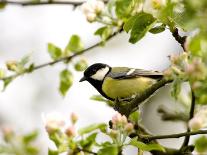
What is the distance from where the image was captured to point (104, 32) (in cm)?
242

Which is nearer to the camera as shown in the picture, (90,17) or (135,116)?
(135,116)

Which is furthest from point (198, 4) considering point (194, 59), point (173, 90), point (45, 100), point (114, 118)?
point (45, 100)

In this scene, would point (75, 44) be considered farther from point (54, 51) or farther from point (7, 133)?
point (7, 133)

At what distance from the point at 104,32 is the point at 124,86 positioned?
0.46 meters

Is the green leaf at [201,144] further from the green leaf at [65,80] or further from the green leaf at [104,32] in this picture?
the green leaf at [65,80]

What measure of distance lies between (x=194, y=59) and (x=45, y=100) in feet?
15.8

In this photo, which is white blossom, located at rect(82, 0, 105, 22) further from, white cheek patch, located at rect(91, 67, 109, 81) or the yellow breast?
white cheek patch, located at rect(91, 67, 109, 81)

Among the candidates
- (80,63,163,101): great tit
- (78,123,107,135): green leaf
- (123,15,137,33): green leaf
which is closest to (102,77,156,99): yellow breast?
(80,63,163,101): great tit

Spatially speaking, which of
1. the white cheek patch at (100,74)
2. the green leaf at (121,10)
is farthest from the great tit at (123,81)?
the green leaf at (121,10)

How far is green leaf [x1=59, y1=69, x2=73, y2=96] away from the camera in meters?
2.62

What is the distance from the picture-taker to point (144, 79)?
2697mm

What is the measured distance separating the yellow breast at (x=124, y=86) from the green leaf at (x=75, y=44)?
0.87ft

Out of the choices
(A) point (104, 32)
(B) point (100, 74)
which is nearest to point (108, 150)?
(A) point (104, 32)

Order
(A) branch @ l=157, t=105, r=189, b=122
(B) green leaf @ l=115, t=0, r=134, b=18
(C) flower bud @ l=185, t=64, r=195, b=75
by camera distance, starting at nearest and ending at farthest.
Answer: (C) flower bud @ l=185, t=64, r=195, b=75 < (B) green leaf @ l=115, t=0, r=134, b=18 < (A) branch @ l=157, t=105, r=189, b=122
